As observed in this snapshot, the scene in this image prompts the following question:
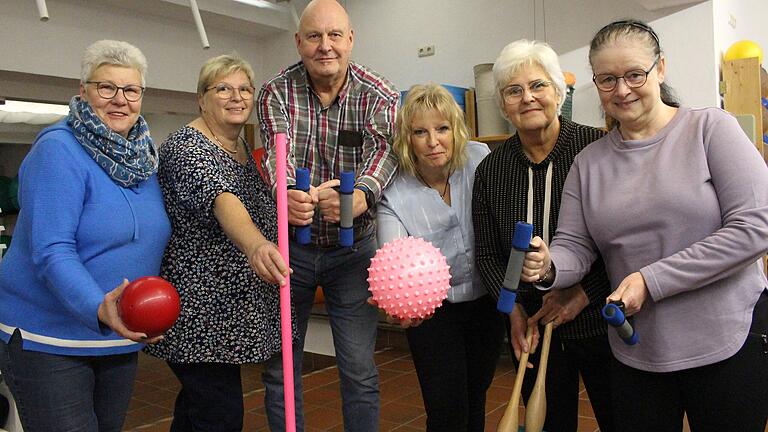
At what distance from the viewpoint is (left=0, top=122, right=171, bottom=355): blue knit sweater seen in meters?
1.60

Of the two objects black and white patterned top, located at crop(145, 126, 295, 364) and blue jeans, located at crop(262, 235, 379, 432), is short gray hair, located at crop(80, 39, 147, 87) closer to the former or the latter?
black and white patterned top, located at crop(145, 126, 295, 364)

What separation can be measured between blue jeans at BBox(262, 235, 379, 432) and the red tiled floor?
1.49 metres

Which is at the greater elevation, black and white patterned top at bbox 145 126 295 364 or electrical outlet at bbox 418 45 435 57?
electrical outlet at bbox 418 45 435 57

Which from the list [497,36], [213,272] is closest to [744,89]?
[497,36]

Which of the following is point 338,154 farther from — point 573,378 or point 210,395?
point 573,378

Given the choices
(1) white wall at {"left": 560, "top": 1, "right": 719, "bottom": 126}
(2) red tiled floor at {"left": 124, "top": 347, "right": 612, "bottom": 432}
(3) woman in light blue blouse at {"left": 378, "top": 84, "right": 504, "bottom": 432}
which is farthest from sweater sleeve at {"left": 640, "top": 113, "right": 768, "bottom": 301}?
(1) white wall at {"left": 560, "top": 1, "right": 719, "bottom": 126}

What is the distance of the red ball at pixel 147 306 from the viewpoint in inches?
57.1

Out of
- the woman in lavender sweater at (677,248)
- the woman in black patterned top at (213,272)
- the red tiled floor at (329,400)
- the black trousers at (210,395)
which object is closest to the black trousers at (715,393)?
the woman in lavender sweater at (677,248)

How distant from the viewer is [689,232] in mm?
1521

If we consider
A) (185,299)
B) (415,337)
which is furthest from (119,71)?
(415,337)

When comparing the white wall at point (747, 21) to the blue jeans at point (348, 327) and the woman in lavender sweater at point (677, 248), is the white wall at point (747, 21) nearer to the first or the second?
the woman in lavender sweater at point (677, 248)

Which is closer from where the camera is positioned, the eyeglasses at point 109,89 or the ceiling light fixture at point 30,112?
the eyeglasses at point 109,89

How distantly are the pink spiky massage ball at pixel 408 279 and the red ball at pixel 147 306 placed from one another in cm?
60

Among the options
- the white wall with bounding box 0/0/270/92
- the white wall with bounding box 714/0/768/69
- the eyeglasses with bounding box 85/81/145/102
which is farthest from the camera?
the white wall with bounding box 0/0/270/92
